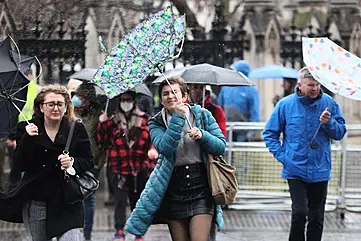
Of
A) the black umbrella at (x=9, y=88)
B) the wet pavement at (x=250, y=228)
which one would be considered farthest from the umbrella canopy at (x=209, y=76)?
the black umbrella at (x=9, y=88)

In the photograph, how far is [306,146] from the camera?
827 cm

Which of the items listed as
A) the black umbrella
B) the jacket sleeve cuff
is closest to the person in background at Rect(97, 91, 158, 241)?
the jacket sleeve cuff

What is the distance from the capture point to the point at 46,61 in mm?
12484

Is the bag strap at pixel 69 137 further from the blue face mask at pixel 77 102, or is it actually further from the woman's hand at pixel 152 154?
the blue face mask at pixel 77 102

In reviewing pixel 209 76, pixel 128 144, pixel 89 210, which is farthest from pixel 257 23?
pixel 89 210

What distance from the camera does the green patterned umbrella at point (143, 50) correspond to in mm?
6918

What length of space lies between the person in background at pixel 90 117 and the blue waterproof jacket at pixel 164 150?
2461 millimetres

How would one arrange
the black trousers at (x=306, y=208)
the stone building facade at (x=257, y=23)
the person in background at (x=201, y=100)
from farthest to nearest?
the stone building facade at (x=257, y=23) < the person in background at (x=201, y=100) < the black trousers at (x=306, y=208)

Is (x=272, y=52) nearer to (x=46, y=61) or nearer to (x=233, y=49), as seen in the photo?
(x=233, y=49)

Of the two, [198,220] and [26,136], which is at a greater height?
[26,136]

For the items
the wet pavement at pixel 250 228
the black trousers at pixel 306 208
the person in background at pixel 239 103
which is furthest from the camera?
the person in background at pixel 239 103

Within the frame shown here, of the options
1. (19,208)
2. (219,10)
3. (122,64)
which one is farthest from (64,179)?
(219,10)

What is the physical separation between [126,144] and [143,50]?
2865mm

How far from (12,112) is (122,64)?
1.06m
